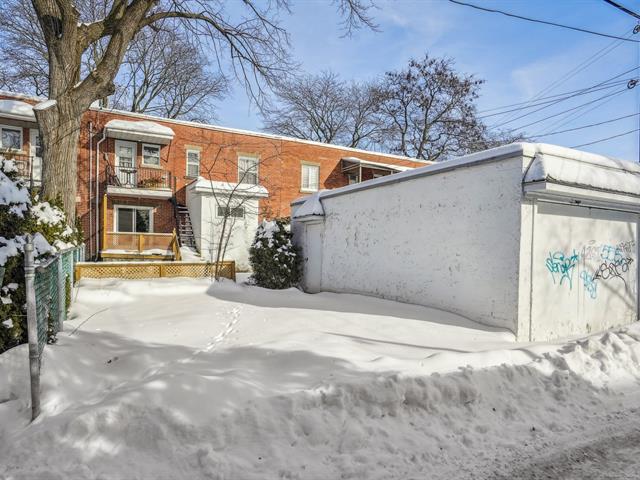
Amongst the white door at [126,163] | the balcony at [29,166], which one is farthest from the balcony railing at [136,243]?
the balcony at [29,166]

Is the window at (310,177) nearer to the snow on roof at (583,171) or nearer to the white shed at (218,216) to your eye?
the white shed at (218,216)

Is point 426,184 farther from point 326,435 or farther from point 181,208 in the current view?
point 181,208

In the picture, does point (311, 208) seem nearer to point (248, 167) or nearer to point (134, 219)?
point (248, 167)

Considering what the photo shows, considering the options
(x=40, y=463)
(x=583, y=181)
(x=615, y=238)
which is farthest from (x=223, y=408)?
(x=615, y=238)

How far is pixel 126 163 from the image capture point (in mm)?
20094

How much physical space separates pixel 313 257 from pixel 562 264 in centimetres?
693

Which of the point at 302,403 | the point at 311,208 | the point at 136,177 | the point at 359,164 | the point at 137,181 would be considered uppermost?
the point at 359,164

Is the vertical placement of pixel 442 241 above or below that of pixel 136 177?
below

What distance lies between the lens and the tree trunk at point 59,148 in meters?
10.3

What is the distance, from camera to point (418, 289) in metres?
8.52

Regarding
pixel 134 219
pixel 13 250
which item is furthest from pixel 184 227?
pixel 13 250

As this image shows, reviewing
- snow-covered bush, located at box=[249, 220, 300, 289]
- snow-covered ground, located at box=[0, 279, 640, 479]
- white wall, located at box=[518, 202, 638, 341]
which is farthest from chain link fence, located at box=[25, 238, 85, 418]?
snow-covered bush, located at box=[249, 220, 300, 289]

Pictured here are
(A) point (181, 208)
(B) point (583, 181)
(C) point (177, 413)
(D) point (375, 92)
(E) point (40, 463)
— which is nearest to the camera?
(E) point (40, 463)

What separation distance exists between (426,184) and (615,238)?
3777 mm
